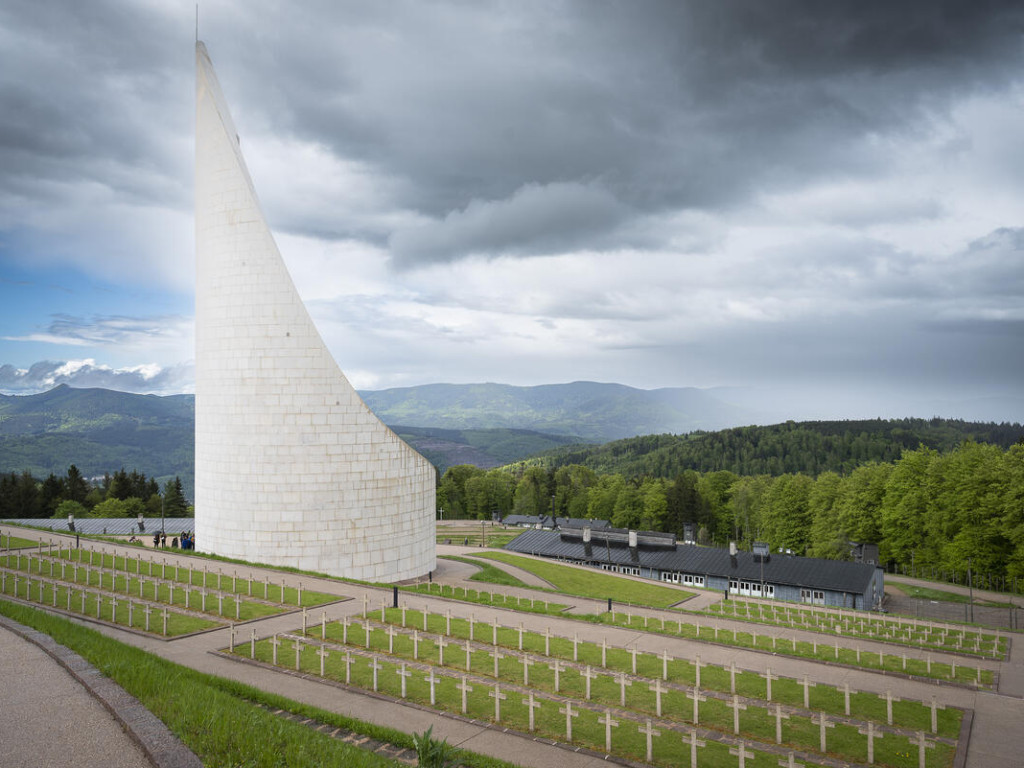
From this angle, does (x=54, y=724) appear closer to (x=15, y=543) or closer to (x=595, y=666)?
(x=595, y=666)

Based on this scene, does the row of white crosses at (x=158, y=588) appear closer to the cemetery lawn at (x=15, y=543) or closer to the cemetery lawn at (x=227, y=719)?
the cemetery lawn at (x=227, y=719)

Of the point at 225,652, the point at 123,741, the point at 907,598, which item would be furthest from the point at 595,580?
the point at 123,741

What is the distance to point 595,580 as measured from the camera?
41.4m

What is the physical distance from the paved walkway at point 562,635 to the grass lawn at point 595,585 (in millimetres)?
12515

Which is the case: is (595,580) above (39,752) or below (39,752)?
below

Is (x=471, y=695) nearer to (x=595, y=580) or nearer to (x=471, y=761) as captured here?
(x=471, y=761)

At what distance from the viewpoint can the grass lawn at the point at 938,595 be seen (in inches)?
1726

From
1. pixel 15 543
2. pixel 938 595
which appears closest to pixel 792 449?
pixel 938 595

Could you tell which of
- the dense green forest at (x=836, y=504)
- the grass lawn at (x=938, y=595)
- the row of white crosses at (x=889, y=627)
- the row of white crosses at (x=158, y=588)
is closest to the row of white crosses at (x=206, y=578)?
the row of white crosses at (x=158, y=588)

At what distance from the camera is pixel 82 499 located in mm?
85875

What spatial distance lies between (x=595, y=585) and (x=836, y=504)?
127 ft

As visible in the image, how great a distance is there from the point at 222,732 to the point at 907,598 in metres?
51.8

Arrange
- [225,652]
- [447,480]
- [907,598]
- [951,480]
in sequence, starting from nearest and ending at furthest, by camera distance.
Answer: [225,652]
[907,598]
[951,480]
[447,480]

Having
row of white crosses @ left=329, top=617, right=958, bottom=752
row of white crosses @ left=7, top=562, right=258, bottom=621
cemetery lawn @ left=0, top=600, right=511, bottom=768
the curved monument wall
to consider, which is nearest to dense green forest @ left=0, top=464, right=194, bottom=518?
the curved monument wall
